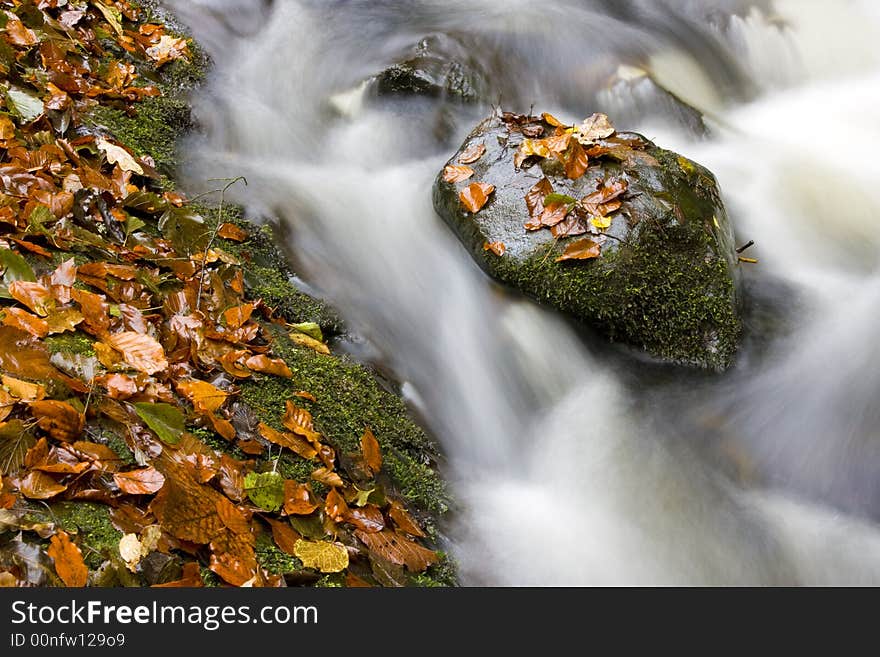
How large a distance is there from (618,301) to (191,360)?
244 centimetres

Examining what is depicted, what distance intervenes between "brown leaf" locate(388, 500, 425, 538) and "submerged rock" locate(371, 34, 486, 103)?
13.4ft

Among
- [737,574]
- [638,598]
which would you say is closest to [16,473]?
[638,598]

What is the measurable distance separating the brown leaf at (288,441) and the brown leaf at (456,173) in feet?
8.23

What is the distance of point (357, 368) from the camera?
3.42 metres

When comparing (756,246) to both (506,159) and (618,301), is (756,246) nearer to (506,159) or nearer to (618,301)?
(618,301)

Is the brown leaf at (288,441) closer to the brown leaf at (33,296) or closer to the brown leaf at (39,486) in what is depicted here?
the brown leaf at (39,486)

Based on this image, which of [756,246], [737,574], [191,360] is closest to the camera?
[191,360]

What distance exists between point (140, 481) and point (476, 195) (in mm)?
2935

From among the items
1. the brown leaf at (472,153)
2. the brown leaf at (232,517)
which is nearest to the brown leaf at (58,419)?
the brown leaf at (232,517)

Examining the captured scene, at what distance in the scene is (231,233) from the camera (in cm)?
387

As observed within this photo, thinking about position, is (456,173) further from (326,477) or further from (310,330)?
(326,477)

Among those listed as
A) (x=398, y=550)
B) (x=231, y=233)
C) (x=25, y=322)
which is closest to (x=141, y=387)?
(x=25, y=322)

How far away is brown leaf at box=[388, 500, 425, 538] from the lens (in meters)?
2.75

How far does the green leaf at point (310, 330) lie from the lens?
3.49 metres
